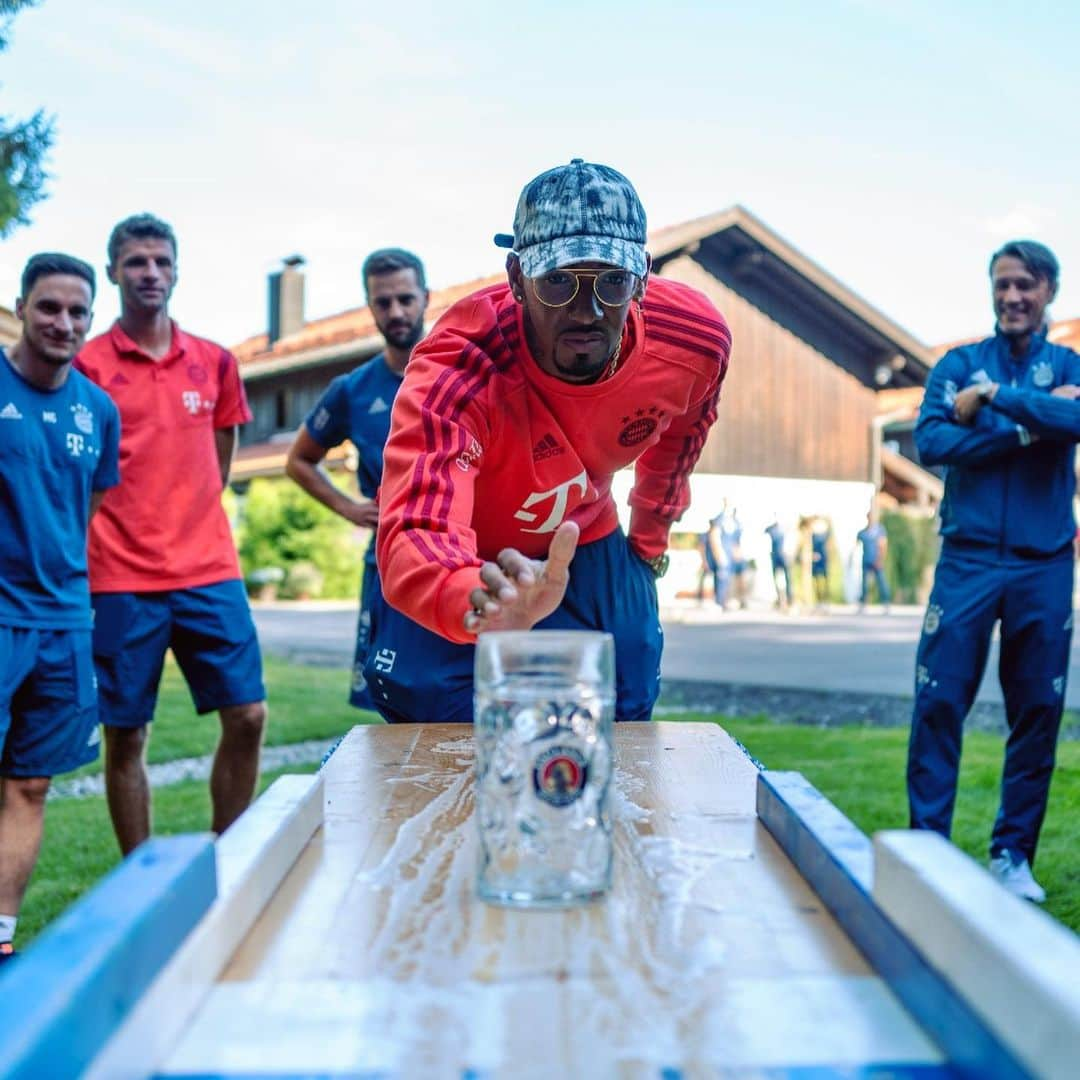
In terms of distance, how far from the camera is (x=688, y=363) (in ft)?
9.86

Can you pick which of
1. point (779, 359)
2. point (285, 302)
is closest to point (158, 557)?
point (779, 359)

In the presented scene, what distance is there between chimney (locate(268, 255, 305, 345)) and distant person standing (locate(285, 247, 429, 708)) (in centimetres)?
2855

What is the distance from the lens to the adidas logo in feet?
9.20

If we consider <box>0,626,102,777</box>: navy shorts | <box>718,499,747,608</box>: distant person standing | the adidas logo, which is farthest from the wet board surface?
<box>718,499,747,608</box>: distant person standing

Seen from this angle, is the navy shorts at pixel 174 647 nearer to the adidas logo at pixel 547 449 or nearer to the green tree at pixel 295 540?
the adidas logo at pixel 547 449

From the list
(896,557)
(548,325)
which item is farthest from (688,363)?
(896,557)

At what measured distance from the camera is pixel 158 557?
4.68 meters

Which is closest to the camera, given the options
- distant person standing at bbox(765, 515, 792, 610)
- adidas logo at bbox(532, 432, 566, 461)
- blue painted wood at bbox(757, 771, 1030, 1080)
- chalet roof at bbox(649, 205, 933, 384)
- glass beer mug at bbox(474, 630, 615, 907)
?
blue painted wood at bbox(757, 771, 1030, 1080)

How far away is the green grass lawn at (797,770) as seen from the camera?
15.0 ft

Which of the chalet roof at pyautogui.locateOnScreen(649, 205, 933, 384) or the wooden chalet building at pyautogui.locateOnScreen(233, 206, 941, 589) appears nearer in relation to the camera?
the chalet roof at pyautogui.locateOnScreen(649, 205, 933, 384)

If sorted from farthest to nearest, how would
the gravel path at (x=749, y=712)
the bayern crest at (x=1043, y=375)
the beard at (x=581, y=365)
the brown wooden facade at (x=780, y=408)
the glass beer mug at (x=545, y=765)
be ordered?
the brown wooden facade at (x=780, y=408) < the gravel path at (x=749, y=712) < the bayern crest at (x=1043, y=375) < the beard at (x=581, y=365) < the glass beer mug at (x=545, y=765)

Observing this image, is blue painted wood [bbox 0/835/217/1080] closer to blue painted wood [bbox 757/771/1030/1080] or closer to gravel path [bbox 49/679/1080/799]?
blue painted wood [bbox 757/771/1030/1080]

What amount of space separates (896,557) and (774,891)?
77.1ft

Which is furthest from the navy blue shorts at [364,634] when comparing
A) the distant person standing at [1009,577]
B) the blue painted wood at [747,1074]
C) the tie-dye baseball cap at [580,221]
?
the blue painted wood at [747,1074]
